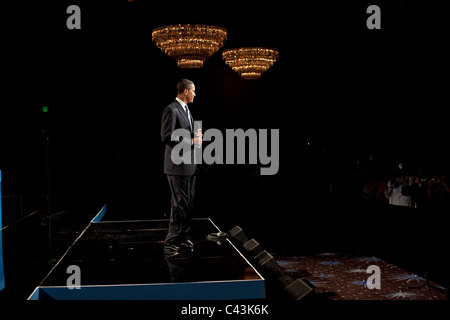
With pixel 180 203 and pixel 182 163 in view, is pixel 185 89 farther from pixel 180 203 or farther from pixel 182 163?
pixel 180 203

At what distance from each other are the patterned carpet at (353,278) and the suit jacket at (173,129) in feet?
6.31

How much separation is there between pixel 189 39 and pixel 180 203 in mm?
1751

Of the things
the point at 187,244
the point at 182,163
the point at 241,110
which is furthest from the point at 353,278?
the point at 241,110

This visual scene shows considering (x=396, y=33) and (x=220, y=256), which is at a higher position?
(x=396, y=33)

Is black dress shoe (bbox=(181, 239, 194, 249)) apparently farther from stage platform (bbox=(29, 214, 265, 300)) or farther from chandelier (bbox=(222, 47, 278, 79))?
chandelier (bbox=(222, 47, 278, 79))

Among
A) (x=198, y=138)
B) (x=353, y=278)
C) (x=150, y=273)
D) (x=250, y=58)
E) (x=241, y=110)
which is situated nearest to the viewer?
(x=150, y=273)

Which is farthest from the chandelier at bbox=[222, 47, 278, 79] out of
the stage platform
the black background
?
the stage platform

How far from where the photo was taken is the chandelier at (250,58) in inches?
251

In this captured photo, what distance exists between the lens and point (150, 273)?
3.18 m

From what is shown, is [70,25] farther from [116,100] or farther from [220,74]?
[220,74]

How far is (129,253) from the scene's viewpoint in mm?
3873

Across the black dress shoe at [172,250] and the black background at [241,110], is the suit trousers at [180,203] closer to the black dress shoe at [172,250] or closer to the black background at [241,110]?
the black dress shoe at [172,250]
